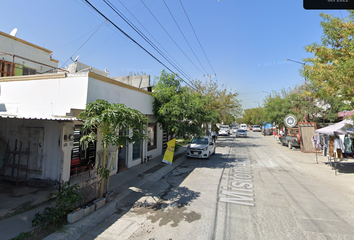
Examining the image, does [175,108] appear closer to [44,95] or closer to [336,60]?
[44,95]

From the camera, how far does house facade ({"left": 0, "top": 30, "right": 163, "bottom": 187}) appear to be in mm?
6117

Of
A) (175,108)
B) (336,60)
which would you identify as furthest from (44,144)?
(336,60)

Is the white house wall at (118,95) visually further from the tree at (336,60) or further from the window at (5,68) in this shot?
the tree at (336,60)

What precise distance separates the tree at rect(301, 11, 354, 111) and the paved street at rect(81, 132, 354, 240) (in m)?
3.88

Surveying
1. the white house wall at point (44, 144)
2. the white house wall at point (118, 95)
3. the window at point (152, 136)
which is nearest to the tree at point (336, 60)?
the white house wall at point (118, 95)

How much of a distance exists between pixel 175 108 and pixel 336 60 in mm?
7507

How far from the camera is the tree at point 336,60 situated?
6629mm

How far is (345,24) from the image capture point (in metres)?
7.30

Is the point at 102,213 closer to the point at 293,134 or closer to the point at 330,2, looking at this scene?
the point at 330,2

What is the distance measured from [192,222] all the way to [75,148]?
511cm

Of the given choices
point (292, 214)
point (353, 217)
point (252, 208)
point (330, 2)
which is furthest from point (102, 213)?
point (330, 2)

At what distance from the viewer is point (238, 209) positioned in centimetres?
513

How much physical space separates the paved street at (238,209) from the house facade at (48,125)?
2555 mm

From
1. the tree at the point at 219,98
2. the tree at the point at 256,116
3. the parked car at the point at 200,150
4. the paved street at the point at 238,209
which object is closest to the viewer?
the paved street at the point at 238,209
